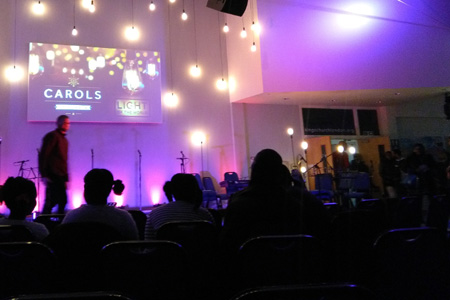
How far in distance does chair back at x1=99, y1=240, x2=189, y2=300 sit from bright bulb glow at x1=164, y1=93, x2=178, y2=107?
859 cm

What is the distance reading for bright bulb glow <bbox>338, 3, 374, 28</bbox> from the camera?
9.33m

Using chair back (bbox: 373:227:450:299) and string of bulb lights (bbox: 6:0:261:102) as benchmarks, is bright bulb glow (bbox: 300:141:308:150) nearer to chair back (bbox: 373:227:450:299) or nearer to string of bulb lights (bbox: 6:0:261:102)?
string of bulb lights (bbox: 6:0:261:102)

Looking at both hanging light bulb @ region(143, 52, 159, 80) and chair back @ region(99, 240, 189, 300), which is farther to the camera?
hanging light bulb @ region(143, 52, 159, 80)

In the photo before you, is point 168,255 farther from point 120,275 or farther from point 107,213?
point 107,213

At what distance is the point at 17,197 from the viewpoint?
2320 mm

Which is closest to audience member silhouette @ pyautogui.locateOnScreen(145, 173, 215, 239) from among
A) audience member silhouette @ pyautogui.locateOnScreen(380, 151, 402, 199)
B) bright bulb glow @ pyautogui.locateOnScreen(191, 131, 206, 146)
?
audience member silhouette @ pyautogui.locateOnScreen(380, 151, 402, 199)

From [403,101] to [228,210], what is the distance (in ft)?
36.7

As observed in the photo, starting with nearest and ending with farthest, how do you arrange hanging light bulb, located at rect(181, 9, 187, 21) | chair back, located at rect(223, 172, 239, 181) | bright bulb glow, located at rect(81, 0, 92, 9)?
bright bulb glow, located at rect(81, 0, 92, 9)
chair back, located at rect(223, 172, 239, 181)
hanging light bulb, located at rect(181, 9, 187, 21)

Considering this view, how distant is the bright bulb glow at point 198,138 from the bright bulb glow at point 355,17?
4.72 meters

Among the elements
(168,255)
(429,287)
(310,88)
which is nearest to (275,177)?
(168,255)

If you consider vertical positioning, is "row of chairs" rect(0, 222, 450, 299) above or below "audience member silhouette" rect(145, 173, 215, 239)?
below

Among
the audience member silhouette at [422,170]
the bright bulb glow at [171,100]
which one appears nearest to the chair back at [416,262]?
the audience member silhouette at [422,170]

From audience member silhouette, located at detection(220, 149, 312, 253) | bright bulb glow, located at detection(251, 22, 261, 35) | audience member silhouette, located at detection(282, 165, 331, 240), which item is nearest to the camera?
audience member silhouette, located at detection(220, 149, 312, 253)

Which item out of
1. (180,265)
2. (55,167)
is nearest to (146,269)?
(180,265)
